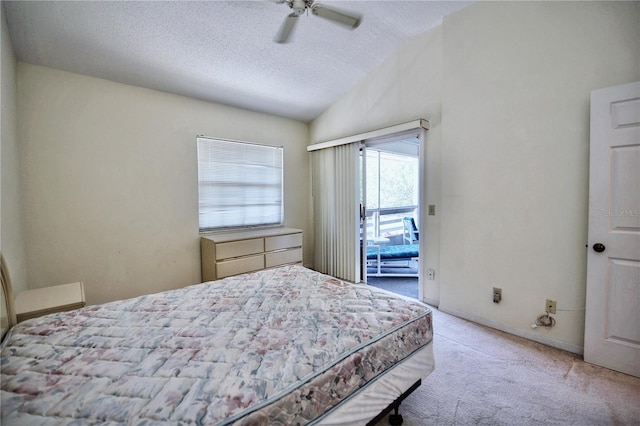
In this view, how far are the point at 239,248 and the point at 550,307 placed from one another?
3.13m

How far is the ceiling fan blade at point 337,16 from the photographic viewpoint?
6.44ft

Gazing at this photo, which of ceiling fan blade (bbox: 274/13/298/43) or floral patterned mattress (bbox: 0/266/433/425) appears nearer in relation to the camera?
floral patterned mattress (bbox: 0/266/433/425)

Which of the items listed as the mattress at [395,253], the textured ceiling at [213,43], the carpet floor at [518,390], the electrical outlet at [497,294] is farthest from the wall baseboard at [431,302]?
the textured ceiling at [213,43]

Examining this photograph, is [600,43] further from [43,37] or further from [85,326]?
[43,37]

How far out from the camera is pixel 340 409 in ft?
3.72

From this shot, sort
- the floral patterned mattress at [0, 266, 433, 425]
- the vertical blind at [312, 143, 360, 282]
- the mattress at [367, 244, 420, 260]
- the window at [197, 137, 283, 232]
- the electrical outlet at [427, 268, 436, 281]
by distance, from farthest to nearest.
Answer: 1. the mattress at [367, 244, 420, 260]
2. the vertical blind at [312, 143, 360, 282]
3. the window at [197, 137, 283, 232]
4. the electrical outlet at [427, 268, 436, 281]
5. the floral patterned mattress at [0, 266, 433, 425]

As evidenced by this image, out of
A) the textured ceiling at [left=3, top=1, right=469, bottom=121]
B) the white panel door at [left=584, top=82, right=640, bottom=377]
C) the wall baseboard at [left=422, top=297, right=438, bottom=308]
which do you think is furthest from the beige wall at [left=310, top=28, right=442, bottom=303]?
the white panel door at [left=584, top=82, right=640, bottom=377]

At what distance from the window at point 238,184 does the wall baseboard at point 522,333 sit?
272 centimetres

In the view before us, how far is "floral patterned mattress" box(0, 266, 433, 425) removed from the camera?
0.92 metres

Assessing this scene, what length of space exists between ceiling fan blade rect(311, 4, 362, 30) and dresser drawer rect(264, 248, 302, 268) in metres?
2.68

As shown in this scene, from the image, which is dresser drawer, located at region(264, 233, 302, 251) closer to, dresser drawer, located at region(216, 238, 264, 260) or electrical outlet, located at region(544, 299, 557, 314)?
dresser drawer, located at region(216, 238, 264, 260)

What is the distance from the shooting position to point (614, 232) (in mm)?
1945

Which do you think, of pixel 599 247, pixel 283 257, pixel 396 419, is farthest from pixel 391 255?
pixel 396 419

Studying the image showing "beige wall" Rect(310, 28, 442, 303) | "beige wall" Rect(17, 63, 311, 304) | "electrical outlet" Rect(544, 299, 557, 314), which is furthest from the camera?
"beige wall" Rect(310, 28, 442, 303)
